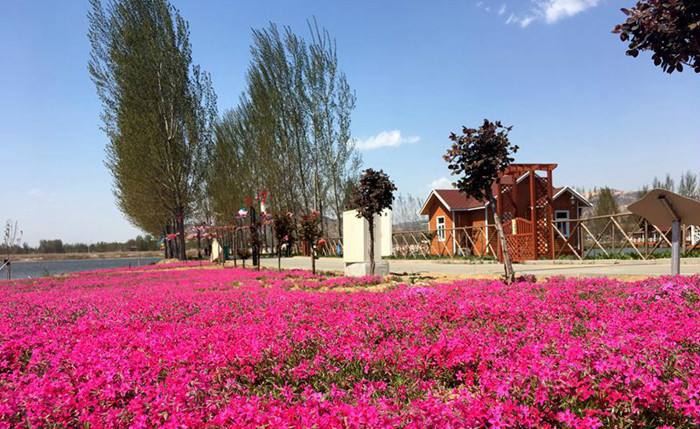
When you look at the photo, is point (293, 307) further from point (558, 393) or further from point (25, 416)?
point (558, 393)

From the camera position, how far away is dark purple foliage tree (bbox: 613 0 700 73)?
5.50 m

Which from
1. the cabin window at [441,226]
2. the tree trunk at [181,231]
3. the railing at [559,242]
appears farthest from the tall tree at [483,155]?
the tree trunk at [181,231]

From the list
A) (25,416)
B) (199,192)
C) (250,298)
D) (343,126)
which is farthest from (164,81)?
(25,416)

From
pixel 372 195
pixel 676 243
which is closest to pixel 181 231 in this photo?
pixel 372 195

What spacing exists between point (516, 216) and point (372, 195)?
15.2 meters

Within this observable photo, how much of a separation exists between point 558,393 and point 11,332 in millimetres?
5869

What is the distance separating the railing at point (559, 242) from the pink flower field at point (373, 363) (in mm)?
11482

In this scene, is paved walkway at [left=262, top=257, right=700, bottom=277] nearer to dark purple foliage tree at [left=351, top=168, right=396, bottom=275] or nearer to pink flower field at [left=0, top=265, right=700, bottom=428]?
dark purple foliage tree at [left=351, top=168, right=396, bottom=275]

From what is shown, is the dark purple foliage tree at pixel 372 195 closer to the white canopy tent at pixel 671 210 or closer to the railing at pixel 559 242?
the white canopy tent at pixel 671 210

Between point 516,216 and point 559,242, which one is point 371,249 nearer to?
point 516,216

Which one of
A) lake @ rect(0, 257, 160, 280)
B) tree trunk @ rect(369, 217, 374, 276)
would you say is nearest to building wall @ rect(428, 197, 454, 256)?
tree trunk @ rect(369, 217, 374, 276)

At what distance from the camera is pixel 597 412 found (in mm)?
2326

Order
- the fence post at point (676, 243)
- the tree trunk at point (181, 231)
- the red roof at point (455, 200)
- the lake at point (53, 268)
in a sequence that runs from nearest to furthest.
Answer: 1. the fence post at point (676, 243)
2. the lake at point (53, 268)
3. the red roof at point (455, 200)
4. the tree trunk at point (181, 231)

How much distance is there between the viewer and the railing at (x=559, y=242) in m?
18.7
